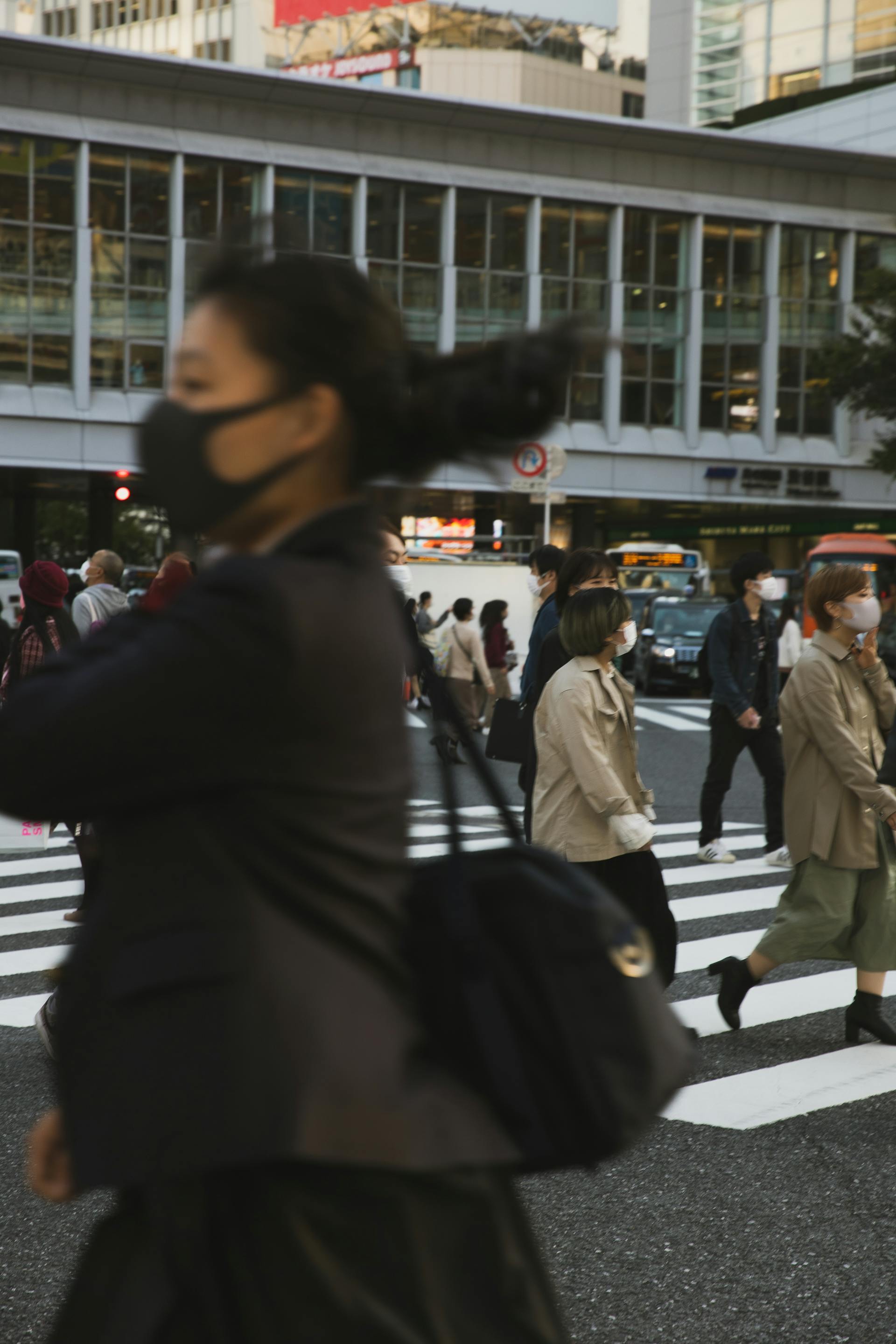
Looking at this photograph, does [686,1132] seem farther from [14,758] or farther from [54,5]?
[54,5]

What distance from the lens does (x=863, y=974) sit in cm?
604

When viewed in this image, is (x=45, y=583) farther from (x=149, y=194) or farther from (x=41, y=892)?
(x=149, y=194)

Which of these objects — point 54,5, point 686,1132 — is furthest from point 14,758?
point 54,5

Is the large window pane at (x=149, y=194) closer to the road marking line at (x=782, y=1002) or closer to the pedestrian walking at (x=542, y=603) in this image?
the pedestrian walking at (x=542, y=603)

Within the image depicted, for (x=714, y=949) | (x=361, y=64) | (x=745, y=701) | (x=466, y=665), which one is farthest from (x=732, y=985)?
(x=361, y=64)

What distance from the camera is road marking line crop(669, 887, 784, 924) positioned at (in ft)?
29.1

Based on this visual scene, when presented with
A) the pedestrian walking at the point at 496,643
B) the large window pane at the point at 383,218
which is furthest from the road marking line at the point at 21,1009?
the large window pane at the point at 383,218

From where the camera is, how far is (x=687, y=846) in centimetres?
1155

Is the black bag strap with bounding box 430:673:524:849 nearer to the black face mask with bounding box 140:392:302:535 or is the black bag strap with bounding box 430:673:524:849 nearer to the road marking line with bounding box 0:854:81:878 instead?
the black face mask with bounding box 140:392:302:535

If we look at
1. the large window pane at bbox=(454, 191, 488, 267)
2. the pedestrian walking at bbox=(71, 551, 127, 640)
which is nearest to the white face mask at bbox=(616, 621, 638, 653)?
the pedestrian walking at bbox=(71, 551, 127, 640)

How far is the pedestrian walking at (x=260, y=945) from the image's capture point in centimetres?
146

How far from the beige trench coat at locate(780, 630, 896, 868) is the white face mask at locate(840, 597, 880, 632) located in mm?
93

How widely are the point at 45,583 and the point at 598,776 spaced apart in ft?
9.79

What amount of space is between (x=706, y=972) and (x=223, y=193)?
38.9 metres
